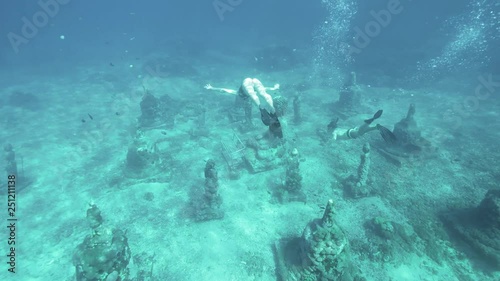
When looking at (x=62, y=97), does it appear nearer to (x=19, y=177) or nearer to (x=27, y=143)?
(x=27, y=143)

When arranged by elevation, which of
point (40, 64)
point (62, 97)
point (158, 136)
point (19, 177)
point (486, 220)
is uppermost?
point (486, 220)

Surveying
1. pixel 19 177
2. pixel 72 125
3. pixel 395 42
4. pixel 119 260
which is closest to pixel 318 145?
pixel 119 260

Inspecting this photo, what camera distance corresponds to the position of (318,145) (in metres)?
15.0

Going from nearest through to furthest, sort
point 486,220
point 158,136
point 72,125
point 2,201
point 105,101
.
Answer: point 486,220
point 2,201
point 158,136
point 72,125
point 105,101

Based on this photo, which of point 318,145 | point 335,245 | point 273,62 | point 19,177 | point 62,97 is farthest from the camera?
point 273,62

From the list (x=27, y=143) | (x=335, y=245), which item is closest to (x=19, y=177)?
(x=27, y=143)

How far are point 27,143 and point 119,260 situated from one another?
14598 millimetres

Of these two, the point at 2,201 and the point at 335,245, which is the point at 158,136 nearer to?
the point at 2,201

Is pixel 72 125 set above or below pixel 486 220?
below

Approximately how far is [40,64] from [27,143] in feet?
110

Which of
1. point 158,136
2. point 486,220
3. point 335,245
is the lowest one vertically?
point 158,136

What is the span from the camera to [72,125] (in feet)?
64.7

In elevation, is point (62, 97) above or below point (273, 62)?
below

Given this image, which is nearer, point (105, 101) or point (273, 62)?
point (105, 101)
